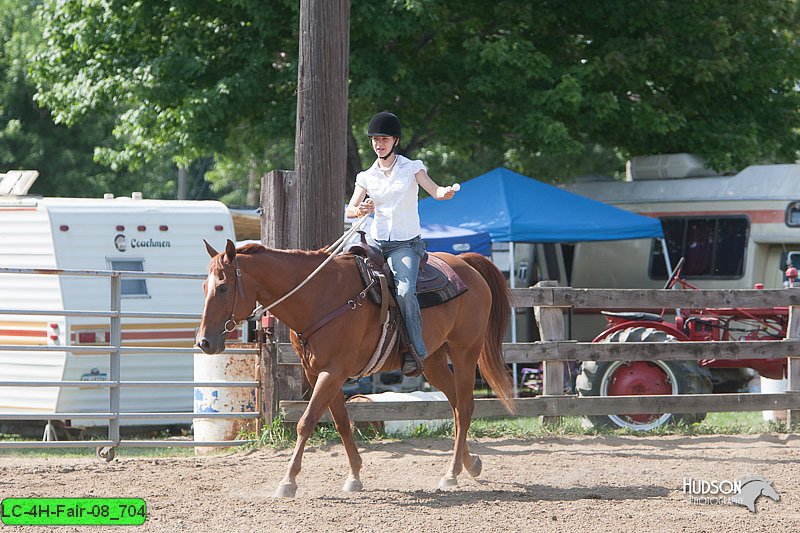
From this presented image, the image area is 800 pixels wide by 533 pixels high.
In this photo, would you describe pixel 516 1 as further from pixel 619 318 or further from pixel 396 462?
pixel 396 462

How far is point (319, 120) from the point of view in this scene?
9508mm

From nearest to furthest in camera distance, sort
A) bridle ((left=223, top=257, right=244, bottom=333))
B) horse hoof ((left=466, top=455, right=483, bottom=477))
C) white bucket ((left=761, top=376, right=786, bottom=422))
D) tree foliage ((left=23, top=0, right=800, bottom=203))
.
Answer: bridle ((left=223, top=257, right=244, bottom=333)) < horse hoof ((left=466, top=455, right=483, bottom=477)) < white bucket ((left=761, top=376, right=786, bottom=422)) < tree foliage ((left=23, top=0, right=800, bottom=203))

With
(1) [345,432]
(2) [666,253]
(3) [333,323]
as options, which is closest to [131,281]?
(1) [345,432]

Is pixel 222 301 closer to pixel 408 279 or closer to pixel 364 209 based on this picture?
pixel 364 209

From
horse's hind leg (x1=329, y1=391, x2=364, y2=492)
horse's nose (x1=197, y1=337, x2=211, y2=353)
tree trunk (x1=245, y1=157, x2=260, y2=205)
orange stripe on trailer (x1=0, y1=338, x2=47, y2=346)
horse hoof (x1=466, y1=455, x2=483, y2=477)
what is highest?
tree trunk (x1=245, y1=157, x2=260, y2=205)

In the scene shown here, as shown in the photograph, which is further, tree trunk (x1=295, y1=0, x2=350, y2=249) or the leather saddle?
tree trunk (x1=295, y1=0, x2=350, y2=249)

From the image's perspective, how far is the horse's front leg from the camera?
6.82m

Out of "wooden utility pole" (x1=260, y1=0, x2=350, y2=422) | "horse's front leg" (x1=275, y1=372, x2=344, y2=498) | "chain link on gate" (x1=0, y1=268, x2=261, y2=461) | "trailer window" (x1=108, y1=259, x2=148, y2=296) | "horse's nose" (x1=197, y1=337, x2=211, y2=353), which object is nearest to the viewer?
"horse's nose" (x1=197, y1=337, x2=211, y2=353)

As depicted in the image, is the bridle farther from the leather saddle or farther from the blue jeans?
the blue jeans

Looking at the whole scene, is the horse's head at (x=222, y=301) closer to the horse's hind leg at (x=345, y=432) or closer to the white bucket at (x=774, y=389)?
the horse's hind leg at (x=345, y=432)

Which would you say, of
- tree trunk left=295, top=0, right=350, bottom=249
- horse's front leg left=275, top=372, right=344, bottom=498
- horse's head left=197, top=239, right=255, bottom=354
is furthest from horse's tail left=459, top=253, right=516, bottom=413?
horse's head left=197, top=239, right=255, bottom=354

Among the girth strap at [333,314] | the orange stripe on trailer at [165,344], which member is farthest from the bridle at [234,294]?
the orange stripe on trailer at [165,344]

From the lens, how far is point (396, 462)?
866cm

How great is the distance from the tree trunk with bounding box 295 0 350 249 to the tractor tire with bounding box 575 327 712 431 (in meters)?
3.28
